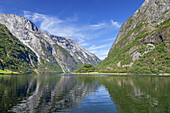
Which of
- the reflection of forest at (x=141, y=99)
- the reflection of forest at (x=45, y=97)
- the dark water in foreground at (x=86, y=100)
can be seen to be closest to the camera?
the dark water in foreground at (x=86, y=100)

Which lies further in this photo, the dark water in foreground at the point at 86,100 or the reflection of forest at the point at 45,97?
the reflection of forest at the point at 45,97

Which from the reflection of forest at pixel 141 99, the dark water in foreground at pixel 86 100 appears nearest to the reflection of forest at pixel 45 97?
the dark water in foreground at pixel 86 100

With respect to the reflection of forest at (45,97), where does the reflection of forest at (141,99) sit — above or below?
below

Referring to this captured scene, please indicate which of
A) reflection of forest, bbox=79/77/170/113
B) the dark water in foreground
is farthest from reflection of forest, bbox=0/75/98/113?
reflection of forest, bbox=79/77/170/113

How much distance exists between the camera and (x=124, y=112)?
95.9 ft

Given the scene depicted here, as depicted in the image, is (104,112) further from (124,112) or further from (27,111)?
(27,111)

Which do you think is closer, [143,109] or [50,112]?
[50,112]

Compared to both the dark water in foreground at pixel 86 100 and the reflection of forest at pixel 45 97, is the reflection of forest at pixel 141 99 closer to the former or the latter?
the dark water in foreground at pixel 86 100

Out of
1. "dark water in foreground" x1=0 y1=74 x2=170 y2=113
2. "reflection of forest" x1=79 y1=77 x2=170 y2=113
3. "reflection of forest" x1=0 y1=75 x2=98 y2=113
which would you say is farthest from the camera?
"reflection of forest" x1=0 y1=75 x2=98 y2=113

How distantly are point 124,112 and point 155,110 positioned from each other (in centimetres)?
670

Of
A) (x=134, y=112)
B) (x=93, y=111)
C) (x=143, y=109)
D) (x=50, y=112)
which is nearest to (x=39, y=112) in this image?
(x=50, y=112)

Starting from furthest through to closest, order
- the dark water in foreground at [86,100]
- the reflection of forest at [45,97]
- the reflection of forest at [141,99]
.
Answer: the reflection of forest at [45,97], the reflection of forest at [141,99], the dark water in foreground at [86,100]

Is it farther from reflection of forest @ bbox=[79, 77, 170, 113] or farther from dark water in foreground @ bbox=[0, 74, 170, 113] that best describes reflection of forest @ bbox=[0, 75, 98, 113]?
reflection of forest @ bbox=[79, 77, 170, 113]

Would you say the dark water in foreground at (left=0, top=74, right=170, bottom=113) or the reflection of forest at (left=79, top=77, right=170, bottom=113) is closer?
the dark water in foreground at (left=0, top=74, right=170, bottom=113)
